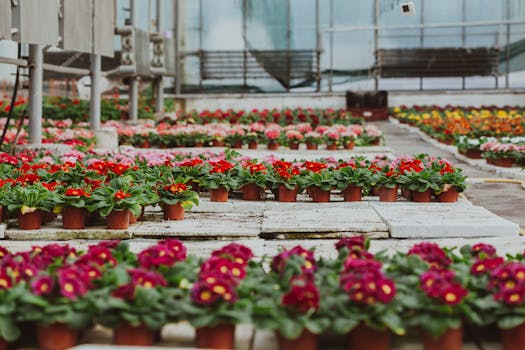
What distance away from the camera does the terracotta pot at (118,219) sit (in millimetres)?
5895

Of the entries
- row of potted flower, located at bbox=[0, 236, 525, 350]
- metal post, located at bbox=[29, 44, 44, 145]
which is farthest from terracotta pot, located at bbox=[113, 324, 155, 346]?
metal post, located at bbox=[29, 44, 44, 145]

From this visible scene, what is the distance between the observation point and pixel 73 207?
233 inches

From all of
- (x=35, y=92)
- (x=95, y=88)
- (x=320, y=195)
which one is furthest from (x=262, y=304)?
(x=95, y=88)

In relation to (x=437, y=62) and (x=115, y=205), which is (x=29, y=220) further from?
(x=437, y=62)

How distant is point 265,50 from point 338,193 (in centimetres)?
1620

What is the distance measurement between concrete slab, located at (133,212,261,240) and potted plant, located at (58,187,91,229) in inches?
15.3

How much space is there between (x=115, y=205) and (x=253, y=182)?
1.82 m

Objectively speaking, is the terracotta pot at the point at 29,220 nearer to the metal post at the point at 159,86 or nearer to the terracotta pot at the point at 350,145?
the terracotta pot at the point at 350,145

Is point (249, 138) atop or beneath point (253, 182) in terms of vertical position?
atop

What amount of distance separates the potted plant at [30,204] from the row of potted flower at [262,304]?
2.33 m

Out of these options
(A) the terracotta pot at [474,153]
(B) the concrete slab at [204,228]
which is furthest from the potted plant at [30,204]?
(A) the terracotta pot at [474,153]

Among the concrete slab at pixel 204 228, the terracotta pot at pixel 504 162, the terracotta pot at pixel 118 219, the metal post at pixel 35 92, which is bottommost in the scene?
the concrete slab at pixel 204 228

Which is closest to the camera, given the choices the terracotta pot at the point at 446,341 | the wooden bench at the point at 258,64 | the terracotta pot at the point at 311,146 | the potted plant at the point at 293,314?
the potted plant at the point at 293,314

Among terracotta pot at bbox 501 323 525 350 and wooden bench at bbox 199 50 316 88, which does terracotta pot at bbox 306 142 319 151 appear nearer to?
wooden bench at bbox 199 50 316 88
